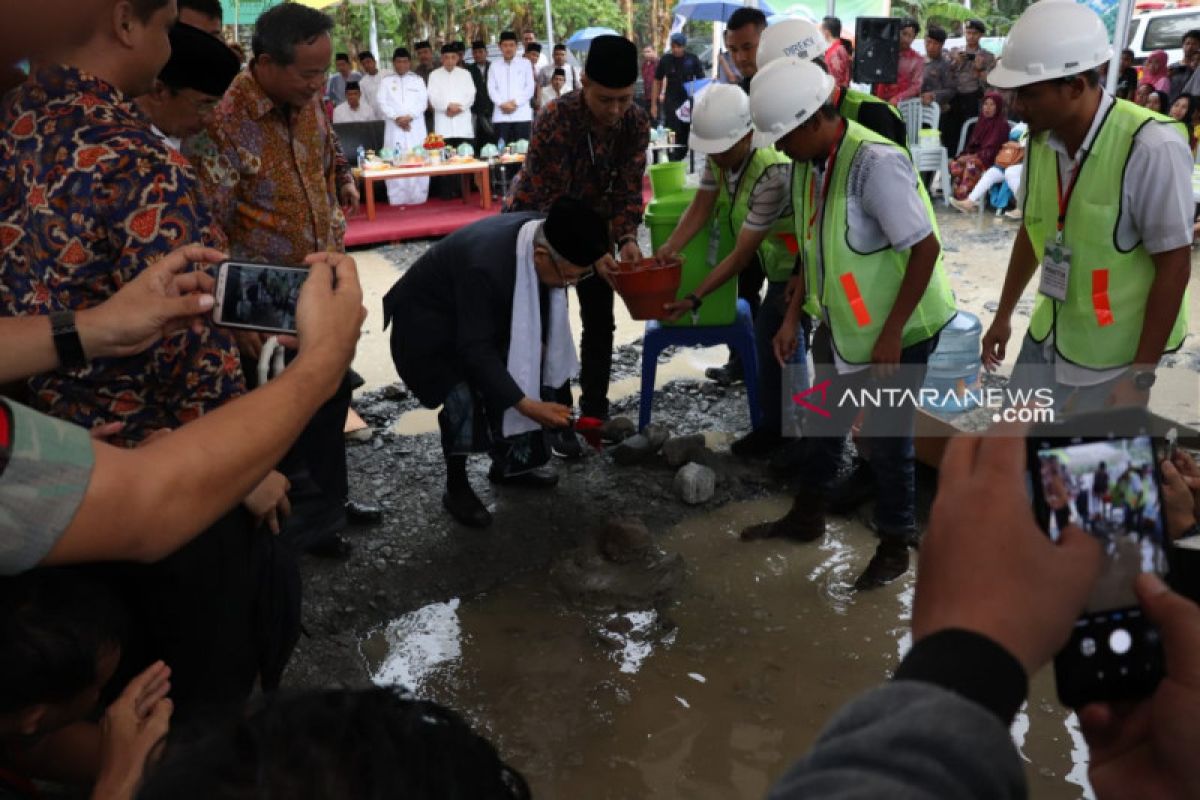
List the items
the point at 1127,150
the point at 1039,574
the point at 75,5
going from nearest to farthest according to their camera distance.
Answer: the point at 1039,574 → the point at 75,5 → the point at 1127,150

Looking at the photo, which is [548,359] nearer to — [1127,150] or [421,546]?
[421,546]

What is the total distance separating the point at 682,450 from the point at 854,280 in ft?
4.41

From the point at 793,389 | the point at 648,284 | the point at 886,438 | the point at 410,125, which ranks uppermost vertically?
the point at 410,125

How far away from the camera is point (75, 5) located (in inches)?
68.2

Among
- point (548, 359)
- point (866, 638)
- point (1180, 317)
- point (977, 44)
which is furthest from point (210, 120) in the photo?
point (977, 44)

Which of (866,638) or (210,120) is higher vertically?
(210,120)

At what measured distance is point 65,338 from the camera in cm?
168

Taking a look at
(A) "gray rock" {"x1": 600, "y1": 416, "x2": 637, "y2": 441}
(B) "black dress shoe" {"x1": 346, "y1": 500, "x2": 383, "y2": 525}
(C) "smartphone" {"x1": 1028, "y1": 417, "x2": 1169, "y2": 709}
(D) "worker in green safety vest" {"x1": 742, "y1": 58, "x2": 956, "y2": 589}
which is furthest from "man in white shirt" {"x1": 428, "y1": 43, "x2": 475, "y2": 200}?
(C) "smartphone" {"x1": 1028, "y1": 417, "x2": 1169, "y2": 709}

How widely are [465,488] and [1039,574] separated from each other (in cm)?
317

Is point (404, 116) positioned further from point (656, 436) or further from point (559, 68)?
point (656, 436)

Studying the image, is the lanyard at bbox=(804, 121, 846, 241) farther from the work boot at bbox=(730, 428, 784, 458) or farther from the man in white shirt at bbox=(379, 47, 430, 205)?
the man in white shirt at bbox=(379, 47, 430, 205)

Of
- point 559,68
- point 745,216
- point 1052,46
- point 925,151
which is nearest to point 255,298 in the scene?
point 1052,46

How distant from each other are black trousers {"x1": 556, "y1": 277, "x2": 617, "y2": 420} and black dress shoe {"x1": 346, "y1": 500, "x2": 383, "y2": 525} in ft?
3.88

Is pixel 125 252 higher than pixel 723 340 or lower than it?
higher
